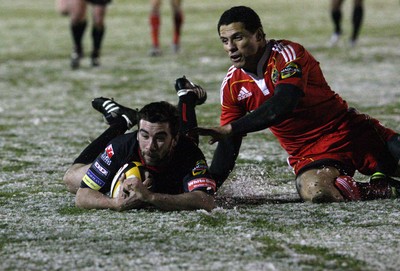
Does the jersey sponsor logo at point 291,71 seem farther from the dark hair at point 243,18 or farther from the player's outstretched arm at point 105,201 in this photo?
the player's outstretched arm at point 105,201

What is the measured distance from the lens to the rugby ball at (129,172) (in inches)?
199

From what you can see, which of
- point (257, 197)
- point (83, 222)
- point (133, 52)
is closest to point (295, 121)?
point (257, 197)

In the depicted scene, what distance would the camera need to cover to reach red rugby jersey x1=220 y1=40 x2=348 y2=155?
5340mm

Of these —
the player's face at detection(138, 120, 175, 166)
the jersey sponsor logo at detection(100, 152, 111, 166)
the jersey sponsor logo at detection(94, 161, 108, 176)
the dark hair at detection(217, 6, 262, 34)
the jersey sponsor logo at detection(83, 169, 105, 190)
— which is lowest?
the jersey sponsor logo at detection(83, 169, 105, 190)

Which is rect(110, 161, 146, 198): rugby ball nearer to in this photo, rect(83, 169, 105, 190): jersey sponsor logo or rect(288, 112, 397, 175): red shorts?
rect(83, 169, 105, 190): jersey sponsor logo

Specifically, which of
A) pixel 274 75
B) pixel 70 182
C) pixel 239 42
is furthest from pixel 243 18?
pixel 70 182

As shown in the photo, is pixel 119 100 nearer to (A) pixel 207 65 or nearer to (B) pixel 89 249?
(A) pixel 207 65

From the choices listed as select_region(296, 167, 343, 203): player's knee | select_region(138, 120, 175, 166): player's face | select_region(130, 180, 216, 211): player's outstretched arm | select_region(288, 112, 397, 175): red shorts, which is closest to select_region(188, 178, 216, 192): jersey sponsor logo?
select_region(130, 180, 216, 211): player's outstretched arm

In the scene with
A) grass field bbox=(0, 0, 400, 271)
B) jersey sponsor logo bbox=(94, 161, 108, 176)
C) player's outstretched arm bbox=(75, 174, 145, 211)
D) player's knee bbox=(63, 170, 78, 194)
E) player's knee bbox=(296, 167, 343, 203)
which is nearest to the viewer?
grass field bbox=(0, 0, 400, 271)

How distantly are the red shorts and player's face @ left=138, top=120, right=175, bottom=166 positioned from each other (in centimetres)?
102

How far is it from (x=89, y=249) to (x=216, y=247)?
1.83 ft

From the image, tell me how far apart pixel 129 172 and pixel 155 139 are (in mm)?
246

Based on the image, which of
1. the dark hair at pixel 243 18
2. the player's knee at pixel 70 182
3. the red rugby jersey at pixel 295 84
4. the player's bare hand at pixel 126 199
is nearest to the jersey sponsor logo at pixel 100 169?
the player's bare hand at pixel 126 199

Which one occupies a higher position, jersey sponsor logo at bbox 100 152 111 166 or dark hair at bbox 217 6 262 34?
dark hair at bbox 217 6 262 34
